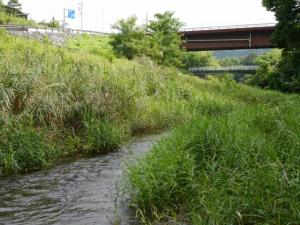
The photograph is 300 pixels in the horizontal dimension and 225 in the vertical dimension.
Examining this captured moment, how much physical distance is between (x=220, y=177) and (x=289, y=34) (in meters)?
19.6

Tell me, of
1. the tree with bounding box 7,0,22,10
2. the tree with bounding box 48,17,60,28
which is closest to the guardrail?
the tree with bounding box 48,17,60,28

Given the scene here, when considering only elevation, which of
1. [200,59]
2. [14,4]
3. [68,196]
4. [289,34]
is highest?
[14,4]

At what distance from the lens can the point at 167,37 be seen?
139ft

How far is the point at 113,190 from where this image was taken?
21.9 feet

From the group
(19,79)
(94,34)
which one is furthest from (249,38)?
(19,79)

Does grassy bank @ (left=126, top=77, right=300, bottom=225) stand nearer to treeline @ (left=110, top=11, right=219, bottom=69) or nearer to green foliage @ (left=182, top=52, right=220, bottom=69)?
treeline @ (left=110, top=11, right=219, bottom=69)

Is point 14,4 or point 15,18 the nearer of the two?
point 15,18

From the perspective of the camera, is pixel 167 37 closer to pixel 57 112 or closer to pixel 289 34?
pixel 289 34

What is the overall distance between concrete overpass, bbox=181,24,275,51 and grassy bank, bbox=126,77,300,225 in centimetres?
4326

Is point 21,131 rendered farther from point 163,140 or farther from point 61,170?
point 163,140

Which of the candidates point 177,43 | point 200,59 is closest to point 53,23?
point 177,43

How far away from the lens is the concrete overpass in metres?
49.9

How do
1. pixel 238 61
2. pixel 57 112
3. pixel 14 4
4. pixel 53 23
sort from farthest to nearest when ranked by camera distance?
1. pixel 238 61
2. pixel 14 4
3. pixel 53 23
4. pixel 57 112

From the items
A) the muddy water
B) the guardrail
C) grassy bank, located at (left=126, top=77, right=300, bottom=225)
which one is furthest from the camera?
the guardrail
